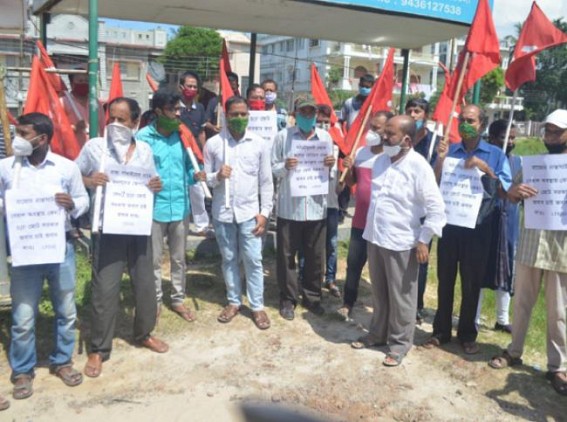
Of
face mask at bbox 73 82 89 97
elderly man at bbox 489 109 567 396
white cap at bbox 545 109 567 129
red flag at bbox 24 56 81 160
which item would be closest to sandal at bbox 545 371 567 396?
elderly man at bbox 489 109 567 396

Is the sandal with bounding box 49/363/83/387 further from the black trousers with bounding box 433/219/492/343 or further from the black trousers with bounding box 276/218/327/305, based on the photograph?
the black trousers with bounding box 433/219/492/343

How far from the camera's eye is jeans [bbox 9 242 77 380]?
381 cm

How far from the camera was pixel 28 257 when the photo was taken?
369 cm

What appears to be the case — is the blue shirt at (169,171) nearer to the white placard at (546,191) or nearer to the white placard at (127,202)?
the white placard at (127,202)

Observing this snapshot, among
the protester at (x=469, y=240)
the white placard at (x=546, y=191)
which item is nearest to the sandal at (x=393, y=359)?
the protester at (x=469, y=240)

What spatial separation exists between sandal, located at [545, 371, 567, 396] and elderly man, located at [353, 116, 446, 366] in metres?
1.10

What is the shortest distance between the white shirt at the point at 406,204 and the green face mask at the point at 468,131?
413 mm

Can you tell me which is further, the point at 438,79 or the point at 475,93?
the point at 438,79

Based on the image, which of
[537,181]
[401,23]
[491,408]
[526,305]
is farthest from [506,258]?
[401,23]

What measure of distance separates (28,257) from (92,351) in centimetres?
106

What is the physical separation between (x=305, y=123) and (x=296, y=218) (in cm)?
92

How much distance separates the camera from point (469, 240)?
4.52 m

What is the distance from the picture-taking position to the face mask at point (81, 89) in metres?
5.83

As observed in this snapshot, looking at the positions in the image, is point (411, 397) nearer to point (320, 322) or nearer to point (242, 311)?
point (320, 322)
